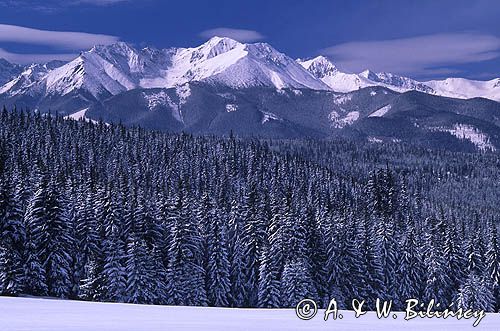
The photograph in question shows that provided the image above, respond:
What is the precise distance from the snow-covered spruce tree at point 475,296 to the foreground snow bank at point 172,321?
4609 cm

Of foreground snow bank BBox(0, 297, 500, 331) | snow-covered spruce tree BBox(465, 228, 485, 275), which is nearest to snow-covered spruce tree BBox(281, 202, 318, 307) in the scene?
snow-covered spruce tree BBox(465, 228, 485, 275)

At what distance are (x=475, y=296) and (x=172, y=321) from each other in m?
56.1

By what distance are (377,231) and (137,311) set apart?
2169 inches

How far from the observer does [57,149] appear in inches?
6693

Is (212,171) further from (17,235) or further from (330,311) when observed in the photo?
(330,311)

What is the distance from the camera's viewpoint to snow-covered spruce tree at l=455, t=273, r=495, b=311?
66750mm

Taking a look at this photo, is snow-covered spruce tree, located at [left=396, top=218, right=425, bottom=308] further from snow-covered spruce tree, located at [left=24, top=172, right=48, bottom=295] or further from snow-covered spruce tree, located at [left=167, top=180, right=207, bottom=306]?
snow-covered spruce tree, located at [left=24, top=172, right=48, bottom=295]

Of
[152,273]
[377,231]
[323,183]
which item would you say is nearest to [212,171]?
[323,183]

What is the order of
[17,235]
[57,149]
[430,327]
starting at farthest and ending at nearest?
1. [57,149]
2. [17,235]
3. [430,327]

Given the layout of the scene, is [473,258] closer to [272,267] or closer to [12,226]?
[272,267]

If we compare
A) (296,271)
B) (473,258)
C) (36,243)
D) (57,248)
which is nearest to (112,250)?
(57,248)

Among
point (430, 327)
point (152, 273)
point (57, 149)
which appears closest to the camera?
point (430, 327)

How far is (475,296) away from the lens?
220ft

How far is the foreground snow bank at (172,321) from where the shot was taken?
724 inches
